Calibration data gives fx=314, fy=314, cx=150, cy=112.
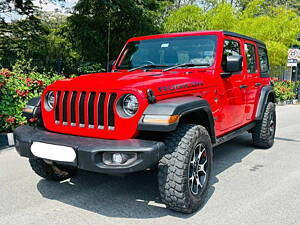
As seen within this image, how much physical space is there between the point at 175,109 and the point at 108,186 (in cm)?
152

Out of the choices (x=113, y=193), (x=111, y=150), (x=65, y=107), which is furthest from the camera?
(x=113, y=193)

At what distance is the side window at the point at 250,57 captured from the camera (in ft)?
16.0

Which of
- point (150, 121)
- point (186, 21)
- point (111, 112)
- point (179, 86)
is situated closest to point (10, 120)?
point (111, 112)

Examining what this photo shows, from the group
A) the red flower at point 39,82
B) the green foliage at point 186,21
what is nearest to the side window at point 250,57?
the red flower at point 39,82

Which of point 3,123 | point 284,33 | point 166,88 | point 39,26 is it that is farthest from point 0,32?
point 284,33

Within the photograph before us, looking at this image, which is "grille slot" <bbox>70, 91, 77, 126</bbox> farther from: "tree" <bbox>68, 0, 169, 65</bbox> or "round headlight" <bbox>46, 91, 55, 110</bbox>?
"tree" <bbox>68, 0, 169, 65</bbox>

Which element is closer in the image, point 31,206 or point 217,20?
point 31,206

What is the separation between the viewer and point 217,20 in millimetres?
14742

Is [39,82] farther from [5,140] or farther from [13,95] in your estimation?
[5,140]

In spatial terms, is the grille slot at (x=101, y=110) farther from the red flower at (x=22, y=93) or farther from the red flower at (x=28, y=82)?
the red flower at (x=28, y=82)

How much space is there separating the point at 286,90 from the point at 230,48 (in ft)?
41.1

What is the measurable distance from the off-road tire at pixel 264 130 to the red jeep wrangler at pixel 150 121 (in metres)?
1.50

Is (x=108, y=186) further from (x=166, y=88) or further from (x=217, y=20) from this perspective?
→ (x=217, y=20)

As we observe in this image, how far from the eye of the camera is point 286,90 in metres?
15.5
